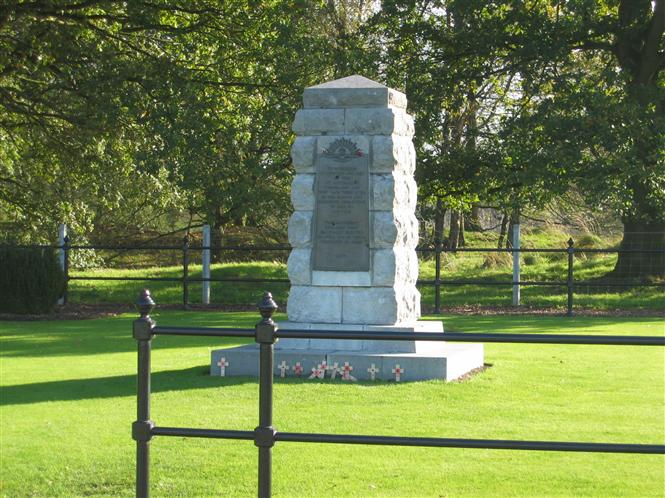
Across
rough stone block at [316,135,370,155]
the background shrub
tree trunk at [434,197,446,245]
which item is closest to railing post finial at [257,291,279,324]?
rough stone block at [316,135,370,155]

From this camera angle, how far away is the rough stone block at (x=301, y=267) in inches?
503

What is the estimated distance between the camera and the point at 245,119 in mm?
23812

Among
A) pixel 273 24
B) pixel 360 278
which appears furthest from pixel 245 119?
pixel 360 278

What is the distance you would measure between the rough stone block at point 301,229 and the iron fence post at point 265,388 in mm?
7856

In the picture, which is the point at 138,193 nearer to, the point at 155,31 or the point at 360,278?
the point at 155,31

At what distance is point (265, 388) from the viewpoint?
4.86 m

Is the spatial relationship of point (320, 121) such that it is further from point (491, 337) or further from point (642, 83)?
point (642, 83)

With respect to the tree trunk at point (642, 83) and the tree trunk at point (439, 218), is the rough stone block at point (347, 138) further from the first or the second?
the tree trunk at point (439, 218)

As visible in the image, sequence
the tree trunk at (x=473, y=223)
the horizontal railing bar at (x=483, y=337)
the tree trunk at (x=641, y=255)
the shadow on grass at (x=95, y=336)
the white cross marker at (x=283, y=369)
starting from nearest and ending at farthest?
the horizontal railing bar at (x=483, y=337), the white cross marker at (x=283, y=369), the shadow on grass at (x=95, y=336), the tree trunk at (x=641, y=255), the tree trunk at (x=473, y=223)

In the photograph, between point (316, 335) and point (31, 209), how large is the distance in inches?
902

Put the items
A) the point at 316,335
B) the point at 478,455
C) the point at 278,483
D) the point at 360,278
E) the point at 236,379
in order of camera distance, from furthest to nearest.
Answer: the point at 360,278 → the point at 236,379 → the point at 478,455 → the point at 278,483 → the point at 316,335

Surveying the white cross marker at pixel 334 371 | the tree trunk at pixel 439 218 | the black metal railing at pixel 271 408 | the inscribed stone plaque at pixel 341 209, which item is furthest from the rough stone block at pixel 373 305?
the tree trunk at pixel 439 218

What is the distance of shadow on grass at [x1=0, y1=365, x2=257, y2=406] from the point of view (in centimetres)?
1048

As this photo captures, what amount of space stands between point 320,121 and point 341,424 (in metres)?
4.84
